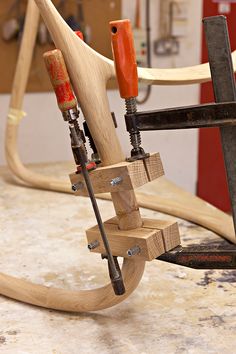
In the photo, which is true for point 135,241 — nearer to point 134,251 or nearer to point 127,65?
point 134,251

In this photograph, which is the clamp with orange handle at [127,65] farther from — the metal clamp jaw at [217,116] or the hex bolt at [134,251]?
the hex bolt at [134,251]

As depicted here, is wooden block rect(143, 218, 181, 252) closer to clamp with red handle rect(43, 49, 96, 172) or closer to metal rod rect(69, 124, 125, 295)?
metal rod rect(69, 124, 125, 295)

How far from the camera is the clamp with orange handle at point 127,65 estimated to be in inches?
37.6

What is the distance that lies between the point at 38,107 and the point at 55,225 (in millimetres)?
1346

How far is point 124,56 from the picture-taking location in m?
0.97

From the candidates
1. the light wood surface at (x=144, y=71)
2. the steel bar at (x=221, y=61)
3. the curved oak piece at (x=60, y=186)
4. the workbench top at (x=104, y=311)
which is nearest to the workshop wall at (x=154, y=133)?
the curved oak piece at (x=60, y=186)

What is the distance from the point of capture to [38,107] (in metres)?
2.98

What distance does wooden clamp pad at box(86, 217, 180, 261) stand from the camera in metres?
1.01

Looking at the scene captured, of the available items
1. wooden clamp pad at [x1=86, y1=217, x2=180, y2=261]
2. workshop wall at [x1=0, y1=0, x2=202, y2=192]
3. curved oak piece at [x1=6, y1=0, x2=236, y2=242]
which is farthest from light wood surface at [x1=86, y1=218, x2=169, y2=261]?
workshop wall at [x1=0, y1=0, x2=202, y2=192]

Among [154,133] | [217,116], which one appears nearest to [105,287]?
[217,116]

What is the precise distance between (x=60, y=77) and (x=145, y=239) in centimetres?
30

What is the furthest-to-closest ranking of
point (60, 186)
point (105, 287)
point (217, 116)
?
point (60, 186), point (105, 287), point (217, 116)

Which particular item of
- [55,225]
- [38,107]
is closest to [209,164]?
[38,107]

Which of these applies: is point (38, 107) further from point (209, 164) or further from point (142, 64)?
point (209, 164)
